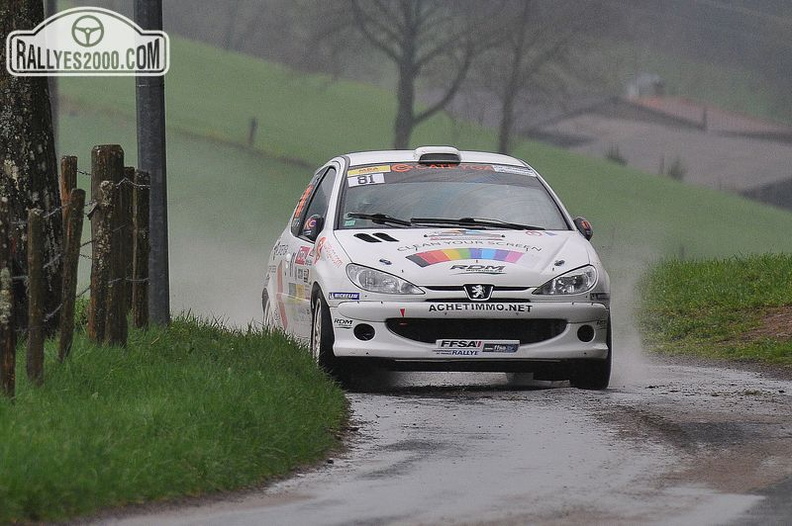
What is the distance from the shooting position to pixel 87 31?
213 feet

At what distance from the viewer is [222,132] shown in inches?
2781

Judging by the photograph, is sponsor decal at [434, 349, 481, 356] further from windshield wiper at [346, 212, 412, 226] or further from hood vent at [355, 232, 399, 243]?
windshield wiper at [346, 212, 412, 226]

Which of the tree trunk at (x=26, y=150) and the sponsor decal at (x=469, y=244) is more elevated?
the tree trunk at (x=26, y=150)

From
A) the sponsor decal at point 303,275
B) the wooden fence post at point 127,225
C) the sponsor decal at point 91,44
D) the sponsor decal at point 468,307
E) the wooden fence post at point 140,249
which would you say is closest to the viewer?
the sponsor decal at point 468,307

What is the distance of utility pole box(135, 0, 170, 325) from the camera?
43.8 feet

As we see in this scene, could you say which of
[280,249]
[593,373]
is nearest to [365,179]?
[280,249]

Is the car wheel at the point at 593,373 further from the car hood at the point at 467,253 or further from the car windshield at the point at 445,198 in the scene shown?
the car windshield at the point at 445,198

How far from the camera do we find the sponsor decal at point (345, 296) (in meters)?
11.3

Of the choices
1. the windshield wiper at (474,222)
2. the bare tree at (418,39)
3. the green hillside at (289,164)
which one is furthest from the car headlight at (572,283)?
the bare tree at (418,39)

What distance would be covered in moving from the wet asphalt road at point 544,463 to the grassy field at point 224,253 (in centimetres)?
37

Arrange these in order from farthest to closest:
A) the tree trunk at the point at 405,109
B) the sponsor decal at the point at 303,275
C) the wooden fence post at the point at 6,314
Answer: the tree trunk at the point at 405,109 → the sponsor decal at the point at 303,275 → the wooden fence post at the point at 6,314

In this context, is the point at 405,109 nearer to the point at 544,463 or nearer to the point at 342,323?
the point at 342,323

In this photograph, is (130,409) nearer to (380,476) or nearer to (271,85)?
(380,476)

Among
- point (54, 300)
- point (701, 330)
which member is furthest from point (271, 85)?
point (54, 300)
